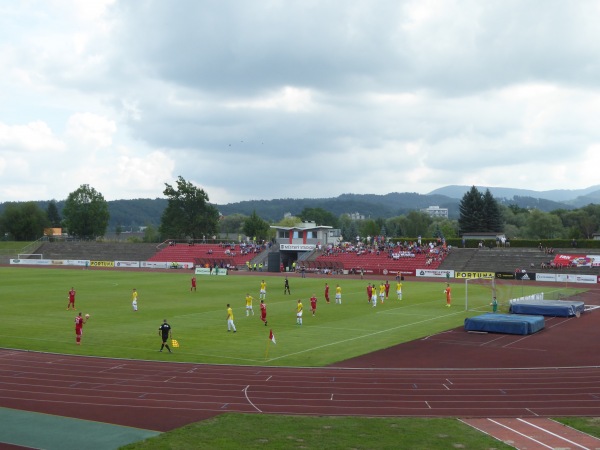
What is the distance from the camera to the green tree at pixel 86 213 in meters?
139

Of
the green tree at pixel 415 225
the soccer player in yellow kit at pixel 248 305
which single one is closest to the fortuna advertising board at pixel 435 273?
the soccer player in yellow kit at pixel 248 305

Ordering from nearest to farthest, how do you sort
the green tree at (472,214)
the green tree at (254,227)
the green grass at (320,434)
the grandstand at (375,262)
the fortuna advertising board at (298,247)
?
1. the green grass at (320,434)
2. the grandstand at (375,262)
3. the fortuna advertising board at (298,247)
4. the green tree at (472,214)
5. the green tree at (254,227)

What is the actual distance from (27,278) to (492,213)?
80890 mm

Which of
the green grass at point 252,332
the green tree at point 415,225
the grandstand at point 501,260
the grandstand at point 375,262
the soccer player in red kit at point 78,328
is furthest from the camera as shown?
the green tree at point 415,225

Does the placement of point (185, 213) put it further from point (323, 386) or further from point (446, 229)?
point (323, 386)

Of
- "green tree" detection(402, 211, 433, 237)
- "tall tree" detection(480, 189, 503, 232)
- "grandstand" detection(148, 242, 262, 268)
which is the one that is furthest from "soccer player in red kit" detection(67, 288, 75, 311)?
"green tree" detection(402, 211, 433, 237)

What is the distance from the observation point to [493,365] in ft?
82.6

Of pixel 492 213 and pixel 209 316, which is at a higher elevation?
pixel 492 213

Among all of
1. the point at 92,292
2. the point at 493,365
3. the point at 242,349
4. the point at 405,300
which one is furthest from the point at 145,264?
the point at 493,365

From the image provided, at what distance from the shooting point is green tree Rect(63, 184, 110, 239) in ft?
455

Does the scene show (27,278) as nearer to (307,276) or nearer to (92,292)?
(92,292)

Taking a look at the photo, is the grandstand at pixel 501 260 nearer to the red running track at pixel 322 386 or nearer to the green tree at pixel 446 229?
the red running track at pixel 322 386

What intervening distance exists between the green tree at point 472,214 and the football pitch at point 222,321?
184ft

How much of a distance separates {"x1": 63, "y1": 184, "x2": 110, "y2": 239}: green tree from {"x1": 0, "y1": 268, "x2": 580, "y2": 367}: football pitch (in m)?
79.7
